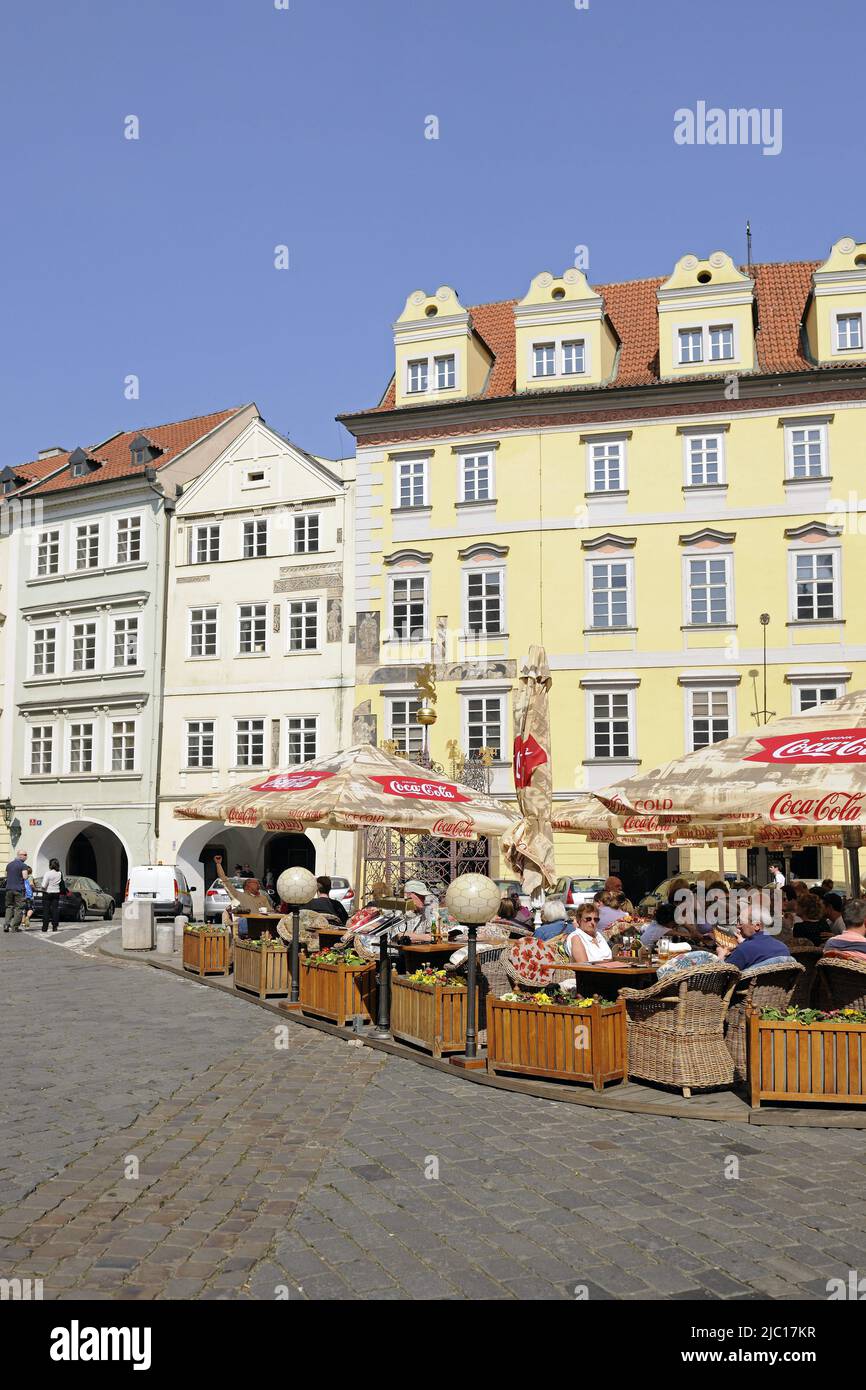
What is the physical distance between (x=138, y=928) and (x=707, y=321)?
68.5ft

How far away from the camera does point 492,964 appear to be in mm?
11508

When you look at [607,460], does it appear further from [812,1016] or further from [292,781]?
[812,1016]

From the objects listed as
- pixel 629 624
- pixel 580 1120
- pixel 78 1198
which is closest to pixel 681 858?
pixel 629 624

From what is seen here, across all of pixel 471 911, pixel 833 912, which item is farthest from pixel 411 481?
pixel 471 911

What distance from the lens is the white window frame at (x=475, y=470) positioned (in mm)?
32750

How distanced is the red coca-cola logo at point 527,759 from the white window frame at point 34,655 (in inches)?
1168

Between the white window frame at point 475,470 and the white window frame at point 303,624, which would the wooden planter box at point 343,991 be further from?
the white window frame at point 303,624

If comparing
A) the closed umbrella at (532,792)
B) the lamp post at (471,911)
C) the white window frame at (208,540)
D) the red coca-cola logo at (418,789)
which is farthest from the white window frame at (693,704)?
the lamp post at (471,911)

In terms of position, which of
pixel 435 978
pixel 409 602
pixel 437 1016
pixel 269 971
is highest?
pixel 409 602

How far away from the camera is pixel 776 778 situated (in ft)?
32.8

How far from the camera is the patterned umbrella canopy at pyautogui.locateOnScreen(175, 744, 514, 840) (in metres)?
14.1

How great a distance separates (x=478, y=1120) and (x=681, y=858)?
75.5 feet
